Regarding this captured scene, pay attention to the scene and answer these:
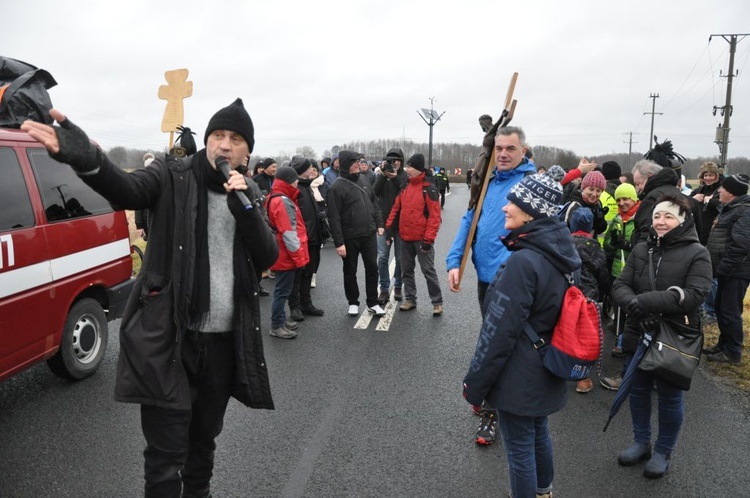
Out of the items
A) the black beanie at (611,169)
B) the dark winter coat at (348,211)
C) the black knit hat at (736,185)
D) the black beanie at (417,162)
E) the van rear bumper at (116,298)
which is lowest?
the van rear bumper at (116,298)

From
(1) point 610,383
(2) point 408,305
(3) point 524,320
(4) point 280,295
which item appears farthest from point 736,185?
(4) point 280,295

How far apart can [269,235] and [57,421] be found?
2.78 metres

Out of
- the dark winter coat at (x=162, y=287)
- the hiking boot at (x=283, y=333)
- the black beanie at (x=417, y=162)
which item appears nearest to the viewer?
the dark winter coat at (x=162, y=287)

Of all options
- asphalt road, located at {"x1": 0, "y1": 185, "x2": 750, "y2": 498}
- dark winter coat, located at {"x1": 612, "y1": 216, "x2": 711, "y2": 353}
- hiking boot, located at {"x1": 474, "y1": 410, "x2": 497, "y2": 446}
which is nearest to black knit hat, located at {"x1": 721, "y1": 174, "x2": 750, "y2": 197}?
asphalt road, located at {"x1": 0, "y1": 185, "x2": 750, "y2": 498}

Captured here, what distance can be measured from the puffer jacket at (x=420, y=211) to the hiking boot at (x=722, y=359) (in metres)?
3.34

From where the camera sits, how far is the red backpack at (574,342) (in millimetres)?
2305

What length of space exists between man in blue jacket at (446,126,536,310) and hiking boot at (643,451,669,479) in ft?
5.19

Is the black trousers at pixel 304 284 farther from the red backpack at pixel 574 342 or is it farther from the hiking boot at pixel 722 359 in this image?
the hiking boot at pixel 722 359

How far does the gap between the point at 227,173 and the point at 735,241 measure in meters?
5.24

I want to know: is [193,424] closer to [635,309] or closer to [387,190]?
[635,309]

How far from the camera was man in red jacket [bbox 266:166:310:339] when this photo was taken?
18.4 feet

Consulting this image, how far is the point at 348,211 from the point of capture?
6516mm

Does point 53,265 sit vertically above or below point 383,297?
above

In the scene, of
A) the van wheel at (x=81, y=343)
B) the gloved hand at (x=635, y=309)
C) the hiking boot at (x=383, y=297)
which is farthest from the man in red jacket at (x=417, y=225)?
the van wheel at (x=81, y=343)
